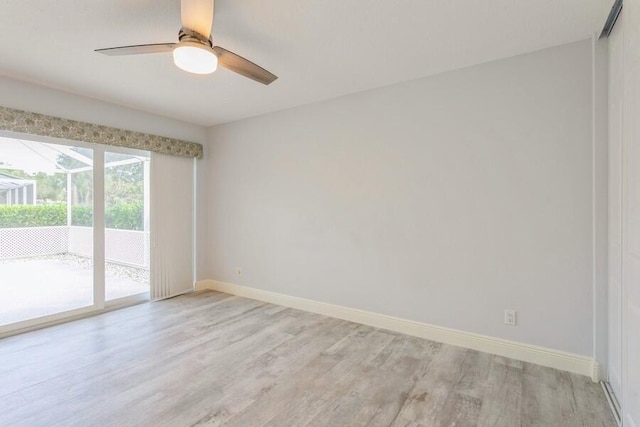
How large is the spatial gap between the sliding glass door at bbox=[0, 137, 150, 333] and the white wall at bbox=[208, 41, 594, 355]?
1.64 metres

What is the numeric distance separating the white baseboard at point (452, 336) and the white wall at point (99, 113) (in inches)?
70.5

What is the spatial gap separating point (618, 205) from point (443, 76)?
5.61 feet

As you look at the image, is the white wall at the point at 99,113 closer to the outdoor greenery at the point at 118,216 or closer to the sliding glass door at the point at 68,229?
the sliding glass door at the point at 68,229

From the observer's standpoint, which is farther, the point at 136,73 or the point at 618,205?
the point at 136,73

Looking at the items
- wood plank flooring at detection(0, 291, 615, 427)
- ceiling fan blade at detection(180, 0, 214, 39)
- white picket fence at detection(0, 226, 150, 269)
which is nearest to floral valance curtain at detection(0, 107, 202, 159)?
white picket fence at detection(0, 226, 150, 269)

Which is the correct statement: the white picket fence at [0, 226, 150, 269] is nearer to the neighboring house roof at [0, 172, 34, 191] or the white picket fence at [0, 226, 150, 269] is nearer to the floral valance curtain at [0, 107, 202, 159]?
the neighboring house roof at [0, 172, 34, 191]

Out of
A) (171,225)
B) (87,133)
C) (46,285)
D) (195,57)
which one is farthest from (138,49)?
(46,285)

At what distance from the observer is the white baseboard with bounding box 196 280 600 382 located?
2.35 m

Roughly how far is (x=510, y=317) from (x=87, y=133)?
4.65m

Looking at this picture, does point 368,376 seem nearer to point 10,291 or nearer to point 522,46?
point 522,46

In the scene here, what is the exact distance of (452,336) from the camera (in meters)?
2.85

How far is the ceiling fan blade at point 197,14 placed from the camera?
1.64m

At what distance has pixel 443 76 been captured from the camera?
287 cm

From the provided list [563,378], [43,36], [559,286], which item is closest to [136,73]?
[43,36]
